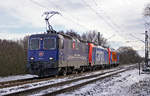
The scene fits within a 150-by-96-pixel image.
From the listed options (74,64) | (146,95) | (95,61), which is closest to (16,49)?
(74,64)

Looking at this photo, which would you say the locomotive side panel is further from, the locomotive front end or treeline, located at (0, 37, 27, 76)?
treeline, located at (0, 37, 27, 76)

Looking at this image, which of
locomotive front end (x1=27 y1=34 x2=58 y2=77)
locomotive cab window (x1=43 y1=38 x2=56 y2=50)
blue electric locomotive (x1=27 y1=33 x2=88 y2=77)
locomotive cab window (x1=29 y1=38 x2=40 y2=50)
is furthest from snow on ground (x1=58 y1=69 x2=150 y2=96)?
locomotive cab window (x1=29 y1=38 x2=40 y2=50)

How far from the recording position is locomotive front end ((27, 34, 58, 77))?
16984 millimetres

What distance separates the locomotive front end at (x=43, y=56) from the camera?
16984 millimetres

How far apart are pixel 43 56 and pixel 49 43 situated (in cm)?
111

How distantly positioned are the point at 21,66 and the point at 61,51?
7507 millimetres

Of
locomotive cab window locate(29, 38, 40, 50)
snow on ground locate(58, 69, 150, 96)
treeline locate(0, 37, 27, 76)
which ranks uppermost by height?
locomotive cab window locate(29, 38, 40, 50)

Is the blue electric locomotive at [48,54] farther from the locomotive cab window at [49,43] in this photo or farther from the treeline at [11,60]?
the treeline at [11,60]

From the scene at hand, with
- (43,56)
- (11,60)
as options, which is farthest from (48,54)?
(11,60)

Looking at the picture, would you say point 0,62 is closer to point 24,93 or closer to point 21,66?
point 21,66

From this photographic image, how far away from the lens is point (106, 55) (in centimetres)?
3562

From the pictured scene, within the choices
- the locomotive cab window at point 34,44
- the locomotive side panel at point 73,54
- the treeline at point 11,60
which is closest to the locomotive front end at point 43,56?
the locomotive cab window at point 34,44

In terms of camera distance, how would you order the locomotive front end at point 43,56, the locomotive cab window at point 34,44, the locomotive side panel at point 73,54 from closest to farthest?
the locomotive front end at point 43,56
the locomotive cab window at point 34,44
the locomotive side panel at point 73,54

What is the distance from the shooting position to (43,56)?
681 inches
